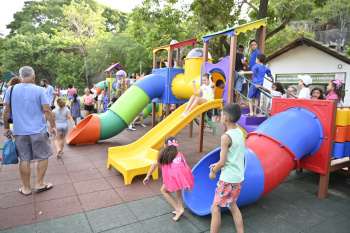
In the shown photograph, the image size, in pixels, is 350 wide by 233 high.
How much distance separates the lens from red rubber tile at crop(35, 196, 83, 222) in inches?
133

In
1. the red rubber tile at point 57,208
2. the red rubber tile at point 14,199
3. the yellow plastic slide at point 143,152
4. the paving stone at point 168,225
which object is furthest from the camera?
the yellow plastic slide at point 143,152

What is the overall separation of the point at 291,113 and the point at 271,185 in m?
1.45

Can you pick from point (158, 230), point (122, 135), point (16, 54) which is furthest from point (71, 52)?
point (158, 230)

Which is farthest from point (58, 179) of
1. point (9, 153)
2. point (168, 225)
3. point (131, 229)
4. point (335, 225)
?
point (335, 225)

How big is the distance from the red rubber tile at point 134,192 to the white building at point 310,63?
12356 mm

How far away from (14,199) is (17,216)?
2.08 feet

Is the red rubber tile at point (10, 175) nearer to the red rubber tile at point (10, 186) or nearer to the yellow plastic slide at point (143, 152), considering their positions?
the red rubber tile at point (10, 186)

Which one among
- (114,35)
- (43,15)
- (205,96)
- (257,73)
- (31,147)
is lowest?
(31,147)

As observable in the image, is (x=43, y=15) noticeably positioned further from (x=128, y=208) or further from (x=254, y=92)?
(x=128, y=208)

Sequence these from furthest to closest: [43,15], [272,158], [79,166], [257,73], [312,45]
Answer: [43,15] → [312,45] → [79,166] → [257,73] → [272,158]

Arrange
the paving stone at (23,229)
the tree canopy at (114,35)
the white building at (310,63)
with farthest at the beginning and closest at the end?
→ the tree canopy at (114,35)
the white building at (310,63)
the paving stone at (23,229)

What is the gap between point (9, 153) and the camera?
12.4ft

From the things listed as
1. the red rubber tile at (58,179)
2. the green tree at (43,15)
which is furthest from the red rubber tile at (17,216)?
the green tree at (43,15)

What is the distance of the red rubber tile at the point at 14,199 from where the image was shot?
3.66 metres
